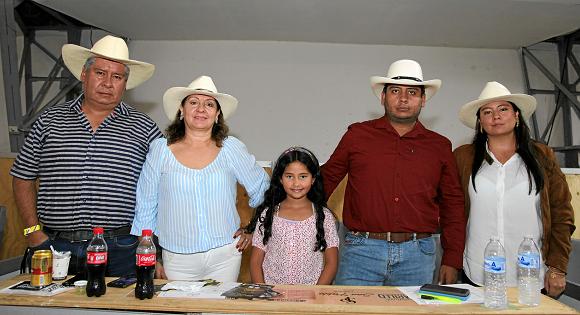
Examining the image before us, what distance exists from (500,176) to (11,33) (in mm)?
4387

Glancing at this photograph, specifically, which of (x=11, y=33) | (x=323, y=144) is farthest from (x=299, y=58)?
(x=11, y=33)

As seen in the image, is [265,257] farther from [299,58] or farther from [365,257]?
[299,58]

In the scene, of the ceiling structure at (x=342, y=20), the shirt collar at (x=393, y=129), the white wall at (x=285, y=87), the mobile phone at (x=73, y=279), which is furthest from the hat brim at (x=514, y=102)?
the white wall at (x=285, y=87)

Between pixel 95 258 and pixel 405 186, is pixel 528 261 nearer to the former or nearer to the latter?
pixel 405 186

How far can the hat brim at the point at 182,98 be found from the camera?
2.38 metres

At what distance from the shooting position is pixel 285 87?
534 cm

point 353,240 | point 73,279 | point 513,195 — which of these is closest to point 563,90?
point 513,195

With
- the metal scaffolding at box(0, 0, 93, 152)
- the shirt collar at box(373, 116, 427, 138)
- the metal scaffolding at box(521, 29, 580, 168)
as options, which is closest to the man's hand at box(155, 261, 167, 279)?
the shirt collar at box(373, 116, 427, 138)

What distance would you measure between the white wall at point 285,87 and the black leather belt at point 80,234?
305 centimetres

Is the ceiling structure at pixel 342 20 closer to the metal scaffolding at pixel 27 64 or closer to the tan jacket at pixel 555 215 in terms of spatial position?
the metal scaffolding at pixel 27 64

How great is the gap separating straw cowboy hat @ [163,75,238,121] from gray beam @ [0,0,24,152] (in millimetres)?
2601

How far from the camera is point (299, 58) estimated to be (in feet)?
17.6

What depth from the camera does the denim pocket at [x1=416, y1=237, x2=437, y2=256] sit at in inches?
91.6

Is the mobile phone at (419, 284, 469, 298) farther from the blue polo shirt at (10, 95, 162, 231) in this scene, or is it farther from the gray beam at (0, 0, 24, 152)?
the gray beam at (0, 0, 24, 152)
